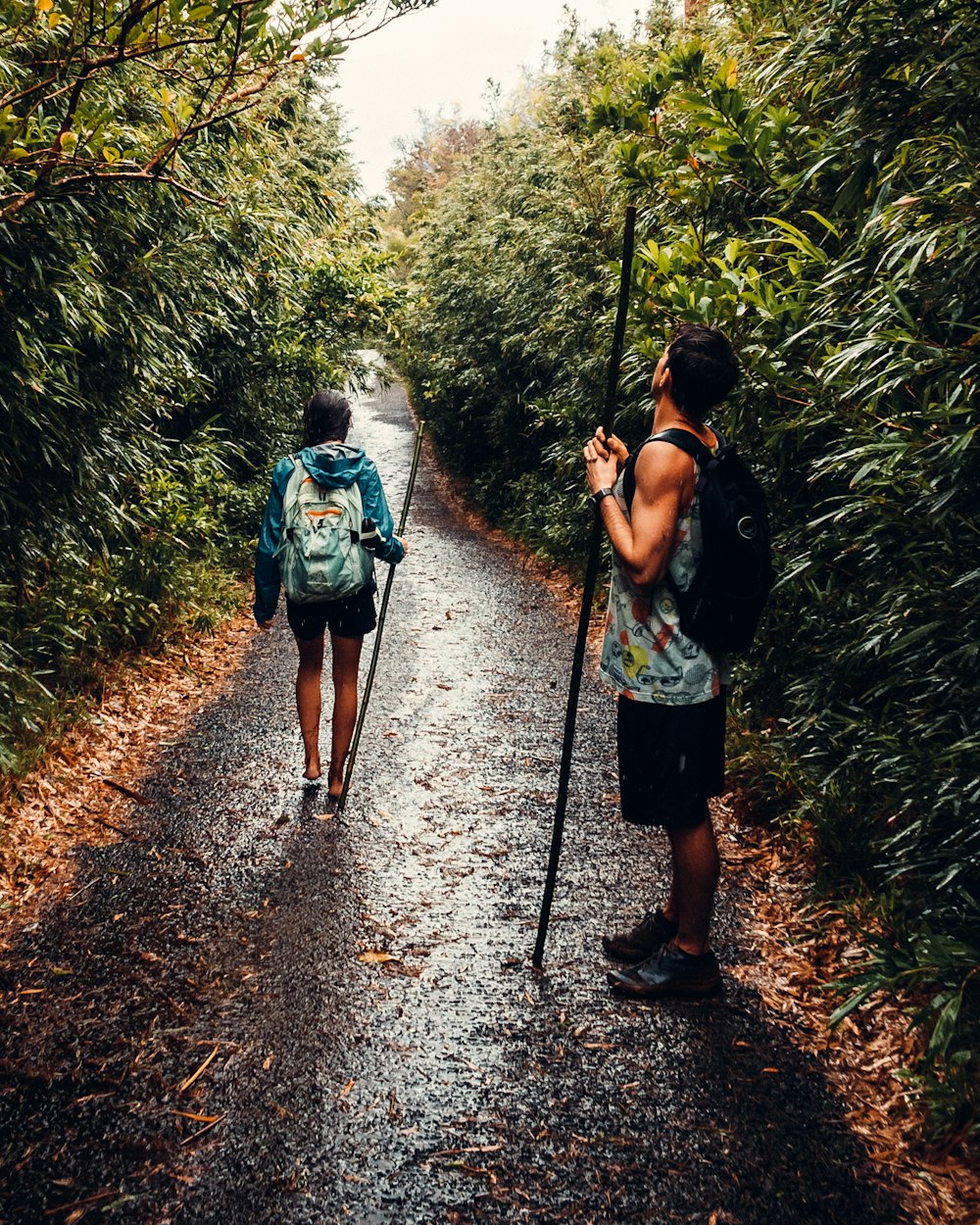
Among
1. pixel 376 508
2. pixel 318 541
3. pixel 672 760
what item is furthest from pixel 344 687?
pixel 672 760

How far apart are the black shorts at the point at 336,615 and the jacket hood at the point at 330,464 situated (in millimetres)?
492

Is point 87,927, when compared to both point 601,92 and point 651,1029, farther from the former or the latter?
point 601,92

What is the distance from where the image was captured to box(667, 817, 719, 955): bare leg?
2.67 meters

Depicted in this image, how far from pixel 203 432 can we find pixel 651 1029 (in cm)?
564

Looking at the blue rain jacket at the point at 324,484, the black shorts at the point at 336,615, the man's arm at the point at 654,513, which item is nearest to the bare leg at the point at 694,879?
the man's arm at the point at 654,513

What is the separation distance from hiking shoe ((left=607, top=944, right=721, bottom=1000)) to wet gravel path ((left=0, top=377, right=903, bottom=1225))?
5 centimetres

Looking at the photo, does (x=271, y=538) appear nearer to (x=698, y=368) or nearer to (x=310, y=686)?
(x=310, y=686)

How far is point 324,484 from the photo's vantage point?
3701 millimetres

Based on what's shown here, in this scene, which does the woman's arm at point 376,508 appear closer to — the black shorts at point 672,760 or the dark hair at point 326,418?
the dark hair at point 326,418

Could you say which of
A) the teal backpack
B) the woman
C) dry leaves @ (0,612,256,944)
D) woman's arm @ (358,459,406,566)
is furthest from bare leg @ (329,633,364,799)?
dry leaves @ (0,612,256,944)

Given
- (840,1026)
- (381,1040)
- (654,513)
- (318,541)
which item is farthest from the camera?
(318,541)

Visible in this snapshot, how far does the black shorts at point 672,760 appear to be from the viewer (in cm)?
261

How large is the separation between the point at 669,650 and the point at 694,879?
740 millimetres

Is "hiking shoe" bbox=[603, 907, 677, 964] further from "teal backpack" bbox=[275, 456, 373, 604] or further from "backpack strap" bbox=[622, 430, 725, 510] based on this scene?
"teal backpack" bbox=[275, 456, 373, 604]
